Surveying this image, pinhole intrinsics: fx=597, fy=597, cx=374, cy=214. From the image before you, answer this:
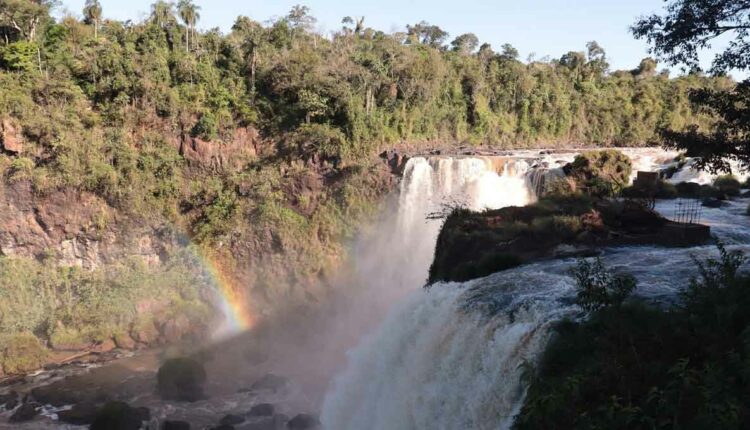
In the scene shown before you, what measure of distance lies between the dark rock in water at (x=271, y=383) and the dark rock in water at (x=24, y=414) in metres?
8.21

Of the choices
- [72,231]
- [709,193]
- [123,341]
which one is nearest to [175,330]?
[123,341]

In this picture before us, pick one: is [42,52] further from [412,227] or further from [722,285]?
[722,285]

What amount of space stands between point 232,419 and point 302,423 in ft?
9.22

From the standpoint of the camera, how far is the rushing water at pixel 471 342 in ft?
35.7

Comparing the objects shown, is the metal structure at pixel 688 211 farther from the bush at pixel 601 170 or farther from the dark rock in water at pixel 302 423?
the dark rock in water at pixel 302 423

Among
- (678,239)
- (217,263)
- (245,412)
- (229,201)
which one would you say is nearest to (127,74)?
(229,201)

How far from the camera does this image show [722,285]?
10562mm

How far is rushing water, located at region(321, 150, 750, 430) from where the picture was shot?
10.9 m

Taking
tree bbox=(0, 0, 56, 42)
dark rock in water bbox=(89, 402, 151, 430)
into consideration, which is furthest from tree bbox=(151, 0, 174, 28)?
dark rock in water bbox=(89, 402, 151, 430)

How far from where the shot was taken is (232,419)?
21812 millimetres

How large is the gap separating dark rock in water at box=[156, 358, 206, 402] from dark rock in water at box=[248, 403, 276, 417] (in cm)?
289

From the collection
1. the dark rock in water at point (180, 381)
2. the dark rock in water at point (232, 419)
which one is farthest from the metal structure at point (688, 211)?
the dark rock in water at point (180, 381)

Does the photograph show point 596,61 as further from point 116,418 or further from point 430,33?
point 116,418

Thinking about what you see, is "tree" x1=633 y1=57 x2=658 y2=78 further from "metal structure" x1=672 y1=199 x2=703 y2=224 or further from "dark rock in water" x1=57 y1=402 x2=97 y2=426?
"dark rock in water" x1=57 y1=402 x2=97 y2=426
